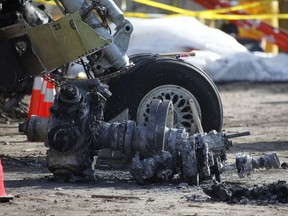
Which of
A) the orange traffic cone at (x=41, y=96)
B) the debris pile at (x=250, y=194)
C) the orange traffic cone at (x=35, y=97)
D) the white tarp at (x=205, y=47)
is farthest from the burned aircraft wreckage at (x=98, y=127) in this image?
the white tarp at (x=205, y=47)

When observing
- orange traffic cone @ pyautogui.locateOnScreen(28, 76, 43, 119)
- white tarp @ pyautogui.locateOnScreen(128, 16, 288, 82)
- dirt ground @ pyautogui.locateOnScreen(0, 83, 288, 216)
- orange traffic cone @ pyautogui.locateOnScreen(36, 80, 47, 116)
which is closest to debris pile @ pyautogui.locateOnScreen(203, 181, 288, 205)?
dirt ground @ pyautogui.locateOnScreen(0, 83, 288, 216)

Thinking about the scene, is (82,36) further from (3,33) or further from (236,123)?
(236,123)

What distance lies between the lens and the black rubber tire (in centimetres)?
967

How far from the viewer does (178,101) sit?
9.80 meters

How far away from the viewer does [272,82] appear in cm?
2136

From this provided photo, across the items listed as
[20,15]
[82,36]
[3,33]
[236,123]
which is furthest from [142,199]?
[236,123]

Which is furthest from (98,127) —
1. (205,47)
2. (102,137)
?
(205,47)

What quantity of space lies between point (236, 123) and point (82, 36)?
4.89 m

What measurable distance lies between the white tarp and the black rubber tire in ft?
31.0

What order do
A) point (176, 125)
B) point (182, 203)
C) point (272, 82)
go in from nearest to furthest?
1. point (182, 203)
2. point (176, 125)
3. point (272, 82)

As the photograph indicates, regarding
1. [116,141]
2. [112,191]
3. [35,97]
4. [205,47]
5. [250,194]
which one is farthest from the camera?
[205,47]

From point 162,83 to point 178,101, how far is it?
22 cm

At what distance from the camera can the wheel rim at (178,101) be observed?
974cm

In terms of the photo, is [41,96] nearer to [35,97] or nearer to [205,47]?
[35,97]
